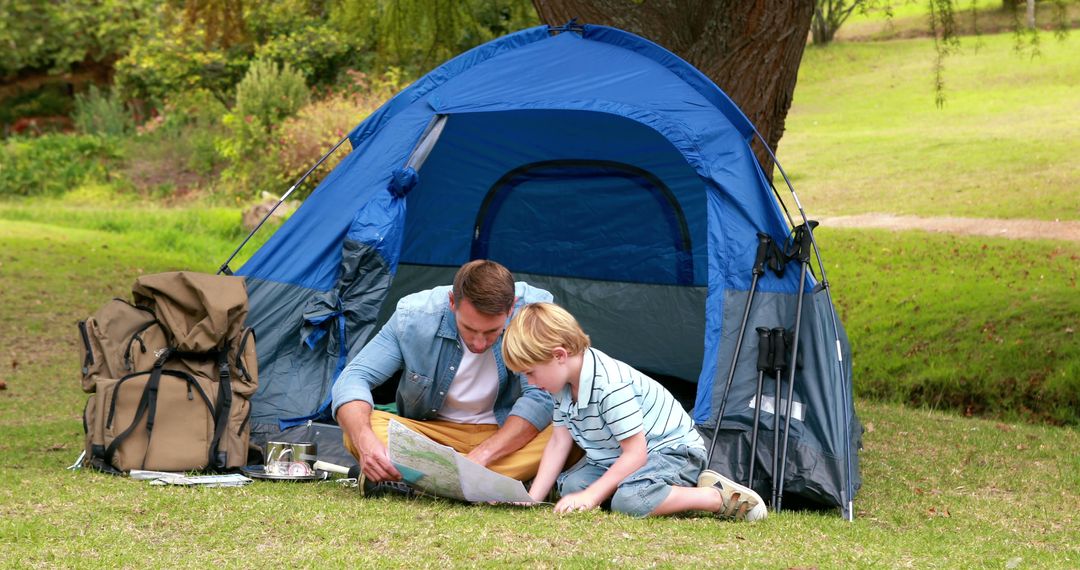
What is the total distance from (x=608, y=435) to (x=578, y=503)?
24cm

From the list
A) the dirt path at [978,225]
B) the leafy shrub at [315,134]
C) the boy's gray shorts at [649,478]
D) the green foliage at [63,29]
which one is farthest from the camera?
the green foliage at [63,29]

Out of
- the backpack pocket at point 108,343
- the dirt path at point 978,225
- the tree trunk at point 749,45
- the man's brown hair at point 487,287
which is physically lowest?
the dirt path at point 978,225

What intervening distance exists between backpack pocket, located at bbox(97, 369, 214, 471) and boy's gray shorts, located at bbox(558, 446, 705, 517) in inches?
52.7

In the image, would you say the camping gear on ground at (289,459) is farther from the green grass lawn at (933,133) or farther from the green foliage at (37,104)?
the green foliage at (37,104)

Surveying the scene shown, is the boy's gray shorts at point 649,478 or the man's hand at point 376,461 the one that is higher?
the man's hand at point 376,461

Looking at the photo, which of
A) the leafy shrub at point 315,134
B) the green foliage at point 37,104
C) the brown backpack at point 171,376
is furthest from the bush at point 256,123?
the brown backpack at point 171,376

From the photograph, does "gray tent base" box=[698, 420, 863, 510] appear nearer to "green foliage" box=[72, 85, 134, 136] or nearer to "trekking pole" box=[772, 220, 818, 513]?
"trekking pole" box=[772, 220, 818, 513]

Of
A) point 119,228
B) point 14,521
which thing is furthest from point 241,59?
point 14,521

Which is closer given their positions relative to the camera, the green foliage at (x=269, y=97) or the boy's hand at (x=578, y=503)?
the boy's hand at (x=578, y=503)

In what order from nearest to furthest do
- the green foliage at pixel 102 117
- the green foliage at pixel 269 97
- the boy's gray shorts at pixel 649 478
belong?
1. the boy's gray shorts at pixel 649 478
2. the green foliage at pixel 269 97
3. the green foliage at pixel 102 117

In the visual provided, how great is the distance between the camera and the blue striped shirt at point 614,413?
3.29 metres

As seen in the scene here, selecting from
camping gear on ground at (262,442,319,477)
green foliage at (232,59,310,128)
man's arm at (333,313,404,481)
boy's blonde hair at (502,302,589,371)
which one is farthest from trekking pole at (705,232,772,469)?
green foliage at (232,59,310,128)

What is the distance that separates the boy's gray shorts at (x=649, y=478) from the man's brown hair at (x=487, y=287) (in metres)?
0.57

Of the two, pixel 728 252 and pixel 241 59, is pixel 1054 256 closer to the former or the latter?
pixel 728 252
